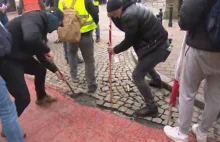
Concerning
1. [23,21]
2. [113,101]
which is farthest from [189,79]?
[23,21]

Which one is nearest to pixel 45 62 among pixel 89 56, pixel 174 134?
pixel 89 56

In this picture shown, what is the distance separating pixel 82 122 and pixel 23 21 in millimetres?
1651

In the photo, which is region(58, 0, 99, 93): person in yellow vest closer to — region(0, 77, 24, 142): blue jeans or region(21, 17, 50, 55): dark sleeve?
region(21, 17, 50, 55): dark sleeve

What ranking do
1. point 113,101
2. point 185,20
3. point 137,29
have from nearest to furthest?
point 185,20, point 137,29, point 113,101

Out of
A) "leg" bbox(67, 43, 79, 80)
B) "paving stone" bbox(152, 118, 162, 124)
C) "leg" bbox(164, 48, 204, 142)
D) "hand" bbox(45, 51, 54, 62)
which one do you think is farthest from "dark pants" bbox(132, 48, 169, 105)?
"leg" bbox(67, 43, 79, 80)

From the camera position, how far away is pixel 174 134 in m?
3.29

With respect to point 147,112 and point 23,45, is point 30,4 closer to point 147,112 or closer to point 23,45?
point 23,45

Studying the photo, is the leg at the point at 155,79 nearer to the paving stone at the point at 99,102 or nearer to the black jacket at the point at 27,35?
the paving stone at the point at 99,102

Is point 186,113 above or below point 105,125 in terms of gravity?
above

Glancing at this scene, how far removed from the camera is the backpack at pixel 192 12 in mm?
2398

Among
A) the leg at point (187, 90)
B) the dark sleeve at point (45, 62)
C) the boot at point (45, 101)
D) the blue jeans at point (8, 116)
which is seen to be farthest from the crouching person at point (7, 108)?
the leg at point (187, 90)

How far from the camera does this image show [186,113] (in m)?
3.04

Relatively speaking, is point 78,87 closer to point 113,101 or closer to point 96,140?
point 113,101

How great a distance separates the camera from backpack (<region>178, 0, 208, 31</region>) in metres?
2.40
